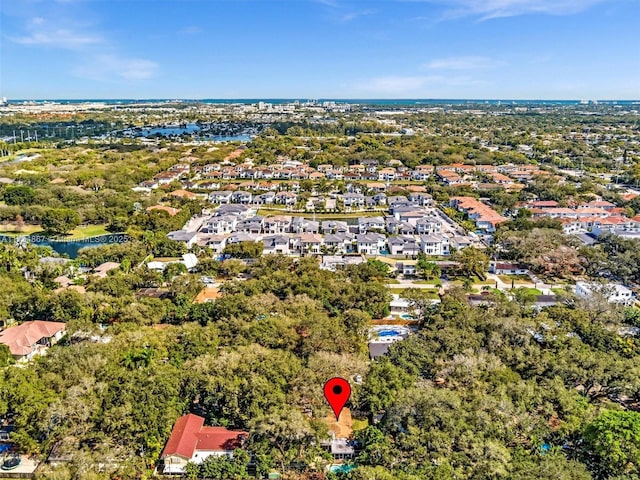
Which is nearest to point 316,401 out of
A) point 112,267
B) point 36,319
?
point 36,319

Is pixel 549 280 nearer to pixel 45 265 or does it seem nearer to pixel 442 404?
pixel 442 404

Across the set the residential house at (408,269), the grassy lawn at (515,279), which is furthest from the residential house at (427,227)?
the grassy lawn at (515,279)

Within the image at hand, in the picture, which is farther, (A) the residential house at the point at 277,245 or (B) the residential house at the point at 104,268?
(A) the residential house at the point at 277,245

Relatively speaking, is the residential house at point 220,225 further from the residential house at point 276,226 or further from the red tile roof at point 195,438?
the red tile roof at point 195,438

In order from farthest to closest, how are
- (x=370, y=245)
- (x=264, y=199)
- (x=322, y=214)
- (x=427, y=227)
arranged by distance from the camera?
(x=264, y=199), (x=322, y=214), (x=427, y=227), (x=370, y=245)

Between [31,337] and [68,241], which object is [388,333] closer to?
[31,337]

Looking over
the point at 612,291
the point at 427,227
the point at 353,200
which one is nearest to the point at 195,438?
the point at 612,291

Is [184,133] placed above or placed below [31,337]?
above
